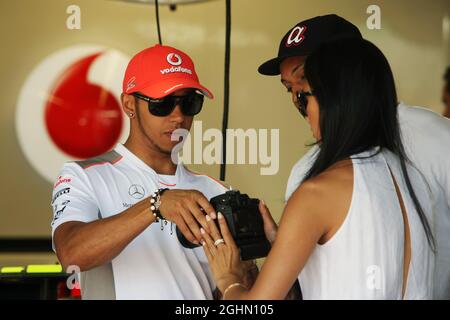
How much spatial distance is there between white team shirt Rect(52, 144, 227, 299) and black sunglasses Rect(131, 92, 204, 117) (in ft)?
0.57

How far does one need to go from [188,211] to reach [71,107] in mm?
2515

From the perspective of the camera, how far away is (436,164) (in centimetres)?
167

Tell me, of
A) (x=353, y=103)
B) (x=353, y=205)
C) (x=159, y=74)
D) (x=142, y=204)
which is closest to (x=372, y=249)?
(x=353, y=205)

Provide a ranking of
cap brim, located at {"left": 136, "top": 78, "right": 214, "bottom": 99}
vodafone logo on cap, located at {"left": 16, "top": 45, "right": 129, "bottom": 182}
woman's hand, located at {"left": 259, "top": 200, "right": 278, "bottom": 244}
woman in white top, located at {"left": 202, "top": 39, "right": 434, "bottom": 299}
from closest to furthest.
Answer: woman in white top, located at {"left": 202, "top": 39, "right": 434, "bottom": 299}, woman's hand, located at {"left": 259, "top": 200, "right": 278, "bottom": 244}, cap brim, located at {"left": 136, "top": 78, "right": 214, "bottom": 99}, vodafone logo on cap, located at {"left": 16, "top": 45, "right": 129, "bottom": 182}

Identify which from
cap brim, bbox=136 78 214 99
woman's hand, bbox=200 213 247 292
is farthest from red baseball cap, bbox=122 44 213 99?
woman's hand, bbox=200 213 247 292

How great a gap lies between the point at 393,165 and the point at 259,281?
0.32m

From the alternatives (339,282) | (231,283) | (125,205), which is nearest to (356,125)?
(339,282)

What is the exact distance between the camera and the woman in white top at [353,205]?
1.21 m

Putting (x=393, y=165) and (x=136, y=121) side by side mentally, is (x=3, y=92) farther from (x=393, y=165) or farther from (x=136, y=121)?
(x=393, y=165)

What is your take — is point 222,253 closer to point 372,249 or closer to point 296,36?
point 372,249

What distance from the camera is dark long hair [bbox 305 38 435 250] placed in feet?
4.11

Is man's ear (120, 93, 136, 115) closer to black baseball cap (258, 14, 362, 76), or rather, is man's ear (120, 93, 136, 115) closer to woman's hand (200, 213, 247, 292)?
black baseball cap (258, 14, 362, 76)

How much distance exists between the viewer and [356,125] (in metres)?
1.26

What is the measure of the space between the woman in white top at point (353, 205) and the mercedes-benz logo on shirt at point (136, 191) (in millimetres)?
464
